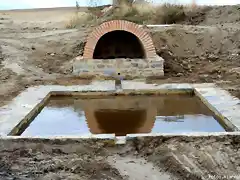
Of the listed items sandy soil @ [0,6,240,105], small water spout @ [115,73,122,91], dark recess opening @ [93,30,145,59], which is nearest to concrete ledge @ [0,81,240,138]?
small water spout @ [115,73,122,91]

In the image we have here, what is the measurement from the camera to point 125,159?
523 centimetres

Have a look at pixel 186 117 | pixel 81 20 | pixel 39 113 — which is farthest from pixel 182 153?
pixel 81 20

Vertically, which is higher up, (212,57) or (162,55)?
(162,55)

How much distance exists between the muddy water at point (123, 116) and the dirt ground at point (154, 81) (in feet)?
3.24

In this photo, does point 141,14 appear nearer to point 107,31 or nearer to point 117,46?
point 117,46

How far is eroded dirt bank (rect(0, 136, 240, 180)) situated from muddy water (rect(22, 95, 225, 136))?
3.16 ft

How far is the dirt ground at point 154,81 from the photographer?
16.2ft

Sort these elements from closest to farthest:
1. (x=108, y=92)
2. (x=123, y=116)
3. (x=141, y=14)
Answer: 1. (x=123, y=116)
2. (x=108, y=92)
3. (x=141, y=14)

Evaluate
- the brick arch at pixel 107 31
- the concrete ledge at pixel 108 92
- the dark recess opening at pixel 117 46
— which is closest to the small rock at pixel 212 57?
the dark recess opening at pixel 117 46

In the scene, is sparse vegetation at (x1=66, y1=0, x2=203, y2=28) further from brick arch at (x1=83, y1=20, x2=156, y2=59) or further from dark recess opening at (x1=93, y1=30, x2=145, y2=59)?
brick arch at (x1=83, y1=20, x2=156, y2=59)

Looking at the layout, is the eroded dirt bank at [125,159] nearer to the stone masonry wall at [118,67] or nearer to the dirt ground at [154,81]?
the dirt ground at [154,81]

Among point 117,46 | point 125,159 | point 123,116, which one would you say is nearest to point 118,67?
point 117,46

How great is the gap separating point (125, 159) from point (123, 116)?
2267 millimetres

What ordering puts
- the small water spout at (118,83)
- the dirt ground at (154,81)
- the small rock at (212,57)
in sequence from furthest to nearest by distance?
the small rock at (212,57) < the small water spout at (118,83) < the dirt ground at (154,81)
